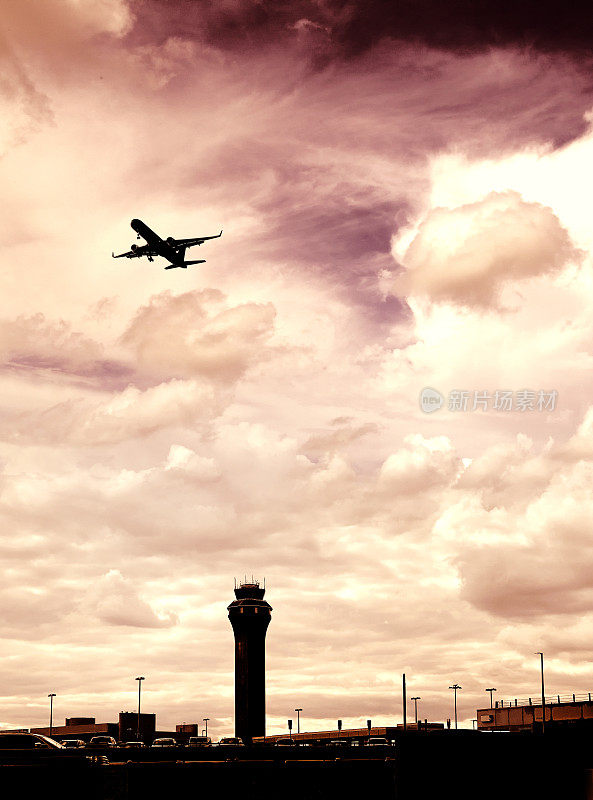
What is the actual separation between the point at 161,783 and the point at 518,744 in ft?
74.2

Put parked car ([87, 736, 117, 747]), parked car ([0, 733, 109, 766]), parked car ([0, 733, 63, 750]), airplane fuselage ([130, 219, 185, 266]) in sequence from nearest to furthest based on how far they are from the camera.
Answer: parked car ([0, 733, 109, 766]), parked car ([0, 733, 63, 750]), airplane fuselage ([130, 219, 185, 266]), parked car ([87, 736, 117, 747])

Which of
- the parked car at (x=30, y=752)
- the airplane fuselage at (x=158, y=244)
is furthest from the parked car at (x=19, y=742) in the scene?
the airplane fuselage at (x=158, y=244)

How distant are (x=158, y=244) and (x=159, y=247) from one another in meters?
0.42

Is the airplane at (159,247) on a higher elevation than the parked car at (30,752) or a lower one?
higher

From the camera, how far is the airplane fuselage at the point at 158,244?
76.6 metres

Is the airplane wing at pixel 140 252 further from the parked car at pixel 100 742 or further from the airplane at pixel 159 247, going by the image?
the parked car at pixel 100 742

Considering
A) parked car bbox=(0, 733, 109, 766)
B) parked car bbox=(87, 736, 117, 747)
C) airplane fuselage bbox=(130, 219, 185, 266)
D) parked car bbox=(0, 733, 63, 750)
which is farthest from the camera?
parked car bbox=(87, 736, 117, 747)

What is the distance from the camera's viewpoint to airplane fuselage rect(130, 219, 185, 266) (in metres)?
76.6

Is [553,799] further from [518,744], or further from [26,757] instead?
[26,757]

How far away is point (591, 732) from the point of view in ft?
372

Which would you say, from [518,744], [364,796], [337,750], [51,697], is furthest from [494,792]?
[51,697]

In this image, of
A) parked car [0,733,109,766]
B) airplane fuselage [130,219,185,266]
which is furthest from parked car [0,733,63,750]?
airplane fuselage [130,219,185,266]

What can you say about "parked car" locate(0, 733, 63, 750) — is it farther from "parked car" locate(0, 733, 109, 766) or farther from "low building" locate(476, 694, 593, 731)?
"low building" locate(476, 694, 593, 731)

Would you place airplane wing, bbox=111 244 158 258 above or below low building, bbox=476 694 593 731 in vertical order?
above
